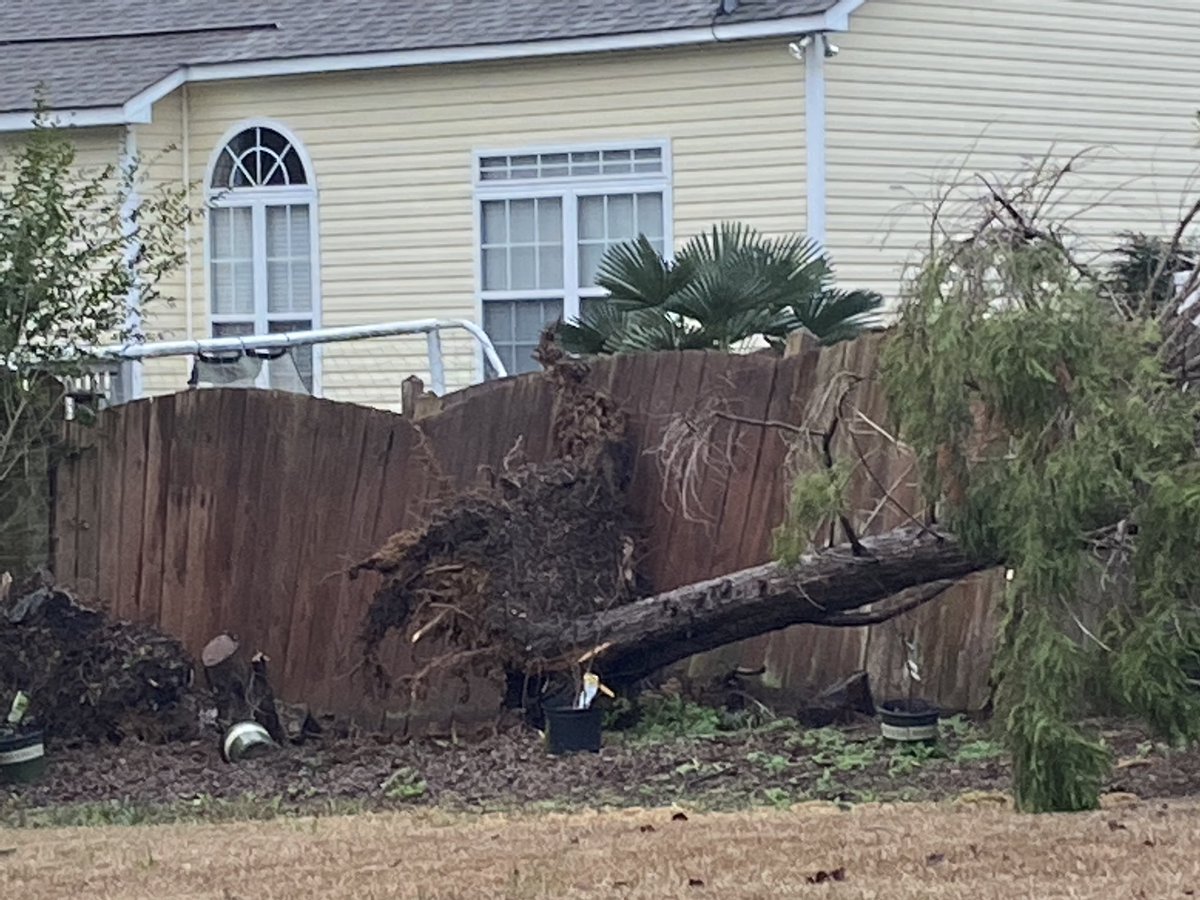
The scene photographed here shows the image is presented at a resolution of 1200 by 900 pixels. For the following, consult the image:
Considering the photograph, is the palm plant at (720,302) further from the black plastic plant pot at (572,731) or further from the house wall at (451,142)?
the house wall at (451,142)

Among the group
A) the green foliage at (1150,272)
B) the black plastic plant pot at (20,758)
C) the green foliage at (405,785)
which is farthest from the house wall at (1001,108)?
the black plastic plant pot at (20,758)

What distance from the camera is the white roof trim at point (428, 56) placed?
53.5 ft

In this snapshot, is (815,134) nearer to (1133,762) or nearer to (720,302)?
(720,302)

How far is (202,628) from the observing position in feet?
40.4

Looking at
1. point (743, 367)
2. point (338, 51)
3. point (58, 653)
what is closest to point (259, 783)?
point (58, 653)

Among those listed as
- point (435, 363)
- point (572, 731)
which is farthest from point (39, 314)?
point (572, 731)

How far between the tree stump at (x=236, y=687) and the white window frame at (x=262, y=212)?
7.47m

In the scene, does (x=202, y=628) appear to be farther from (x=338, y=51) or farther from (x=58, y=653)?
(x=338, y=51)

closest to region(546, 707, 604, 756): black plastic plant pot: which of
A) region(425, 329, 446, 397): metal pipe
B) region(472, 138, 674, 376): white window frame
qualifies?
region(425, 329, 446, 397): metal pipe

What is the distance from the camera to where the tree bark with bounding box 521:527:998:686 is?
9484 mm

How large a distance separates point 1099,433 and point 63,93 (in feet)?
42.1

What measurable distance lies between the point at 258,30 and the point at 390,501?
27.9 ft

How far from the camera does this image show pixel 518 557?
1066 cm

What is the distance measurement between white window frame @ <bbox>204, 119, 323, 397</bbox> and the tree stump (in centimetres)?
747
